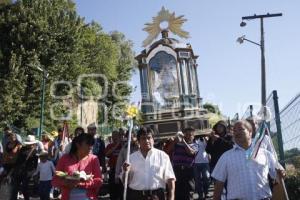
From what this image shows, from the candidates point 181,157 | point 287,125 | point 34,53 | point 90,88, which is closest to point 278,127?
point 287,125

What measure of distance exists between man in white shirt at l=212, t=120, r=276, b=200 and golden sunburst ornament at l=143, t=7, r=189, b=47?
27448mm

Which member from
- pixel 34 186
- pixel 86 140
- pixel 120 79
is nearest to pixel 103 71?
pixel 120 79

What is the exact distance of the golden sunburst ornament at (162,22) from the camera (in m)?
32.5

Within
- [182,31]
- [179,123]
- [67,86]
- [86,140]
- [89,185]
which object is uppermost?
[182,31]

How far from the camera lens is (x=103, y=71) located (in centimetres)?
5000

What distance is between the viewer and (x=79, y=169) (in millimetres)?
5559

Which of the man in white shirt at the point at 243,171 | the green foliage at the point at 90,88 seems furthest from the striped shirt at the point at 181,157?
the green foliage at the point at 90,88

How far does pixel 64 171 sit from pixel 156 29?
27880 mm

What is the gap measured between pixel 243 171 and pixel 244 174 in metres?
0.03

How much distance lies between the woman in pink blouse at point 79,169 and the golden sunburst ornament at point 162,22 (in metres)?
26.8

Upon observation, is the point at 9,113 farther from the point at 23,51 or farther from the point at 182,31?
the point at 182,31

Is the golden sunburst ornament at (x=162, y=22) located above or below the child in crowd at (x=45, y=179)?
above

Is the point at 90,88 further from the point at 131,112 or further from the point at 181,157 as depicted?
the point at 131,112

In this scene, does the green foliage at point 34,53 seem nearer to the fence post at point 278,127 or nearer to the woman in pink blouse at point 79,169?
the fence post at point 278,127
